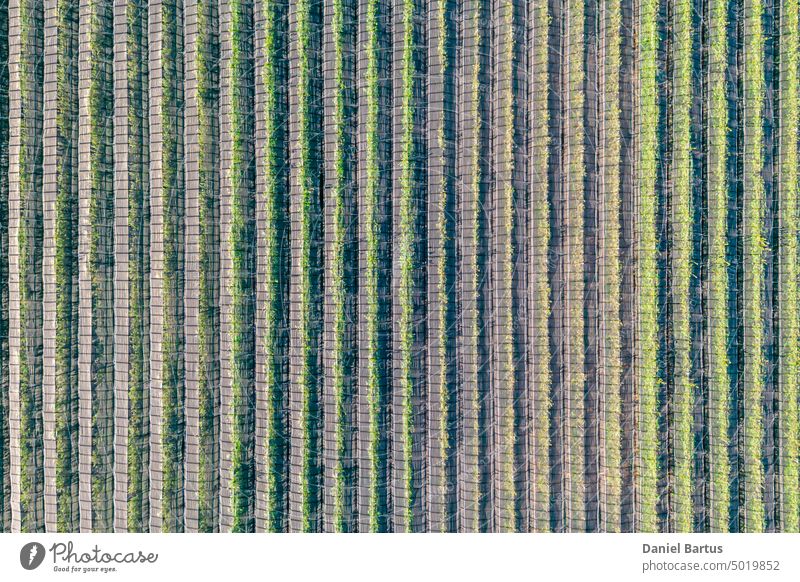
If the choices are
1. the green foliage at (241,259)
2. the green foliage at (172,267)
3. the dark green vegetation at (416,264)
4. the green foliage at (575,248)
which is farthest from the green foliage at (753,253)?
the green foliage at (172,267)

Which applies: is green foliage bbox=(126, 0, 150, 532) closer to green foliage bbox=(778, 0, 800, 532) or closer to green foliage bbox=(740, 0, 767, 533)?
green foliage bbox=(740, 0, 767, 533)

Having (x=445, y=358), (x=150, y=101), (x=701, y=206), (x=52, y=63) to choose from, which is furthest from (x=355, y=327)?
(x=52, y=63)

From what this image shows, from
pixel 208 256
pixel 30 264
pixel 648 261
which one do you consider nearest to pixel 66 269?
pixel 30 264

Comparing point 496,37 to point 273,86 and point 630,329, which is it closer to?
point 273,86

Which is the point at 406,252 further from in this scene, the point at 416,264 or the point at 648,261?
the point at 648,261
